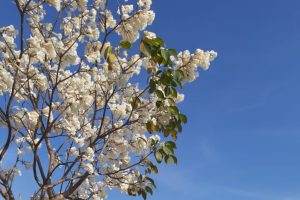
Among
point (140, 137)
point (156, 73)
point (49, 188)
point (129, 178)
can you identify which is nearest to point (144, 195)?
point (129, 178)

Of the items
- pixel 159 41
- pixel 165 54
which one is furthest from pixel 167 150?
pixel 159 41

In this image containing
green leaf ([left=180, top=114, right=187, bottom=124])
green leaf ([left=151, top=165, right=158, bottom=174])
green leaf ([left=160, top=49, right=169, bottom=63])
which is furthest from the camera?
green leaf ([left=151, top=165, right=158, bottom=174])

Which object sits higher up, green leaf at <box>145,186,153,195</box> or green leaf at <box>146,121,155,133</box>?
green leaf at <box>146,121,155,133</box>

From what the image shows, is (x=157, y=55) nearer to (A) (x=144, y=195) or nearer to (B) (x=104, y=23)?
(B) (x=104, y=23)

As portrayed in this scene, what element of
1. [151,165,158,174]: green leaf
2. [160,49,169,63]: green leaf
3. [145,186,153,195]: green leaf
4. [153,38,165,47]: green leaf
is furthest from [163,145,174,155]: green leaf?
[153,38,165,47]: green leaf

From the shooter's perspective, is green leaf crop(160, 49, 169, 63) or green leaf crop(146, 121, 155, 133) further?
green leaf crop(146, 121, 155, 133)

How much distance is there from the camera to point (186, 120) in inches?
258

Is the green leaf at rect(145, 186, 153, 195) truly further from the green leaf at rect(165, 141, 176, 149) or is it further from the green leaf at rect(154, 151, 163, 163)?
the green leaf at rect(165, 141, 176, 149)

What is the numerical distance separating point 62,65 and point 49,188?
1948 mm

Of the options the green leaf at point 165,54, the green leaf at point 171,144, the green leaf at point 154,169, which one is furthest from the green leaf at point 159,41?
the green leaf at point 154,169

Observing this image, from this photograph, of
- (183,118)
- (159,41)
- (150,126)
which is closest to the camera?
(159,41)

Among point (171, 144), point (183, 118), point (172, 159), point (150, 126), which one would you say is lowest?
point (172, 159)

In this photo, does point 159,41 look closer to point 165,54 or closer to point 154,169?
point 165,54

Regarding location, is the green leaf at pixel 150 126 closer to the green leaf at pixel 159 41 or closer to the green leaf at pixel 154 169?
the green leaf at pixel 154 169
